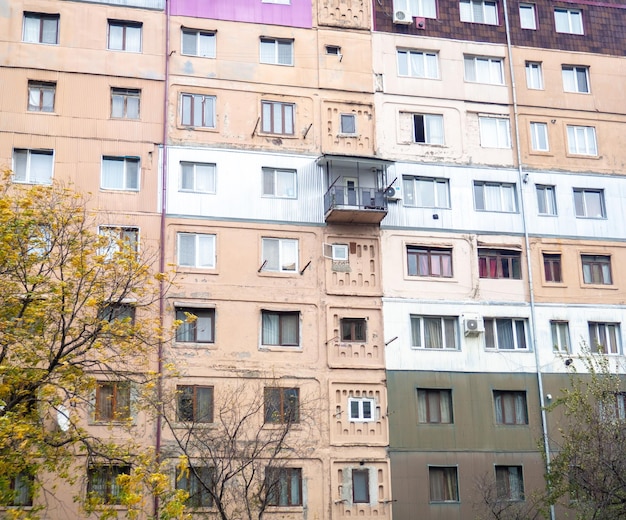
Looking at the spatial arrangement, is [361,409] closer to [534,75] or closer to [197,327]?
[197,327]

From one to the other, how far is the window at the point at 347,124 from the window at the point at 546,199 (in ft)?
28.2

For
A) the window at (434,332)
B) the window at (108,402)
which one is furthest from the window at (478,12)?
the window at (108,402)

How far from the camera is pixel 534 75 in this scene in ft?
139

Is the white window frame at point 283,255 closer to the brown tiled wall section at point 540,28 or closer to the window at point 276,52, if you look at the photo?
the window at point 276,52

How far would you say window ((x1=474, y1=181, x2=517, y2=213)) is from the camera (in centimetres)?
3978

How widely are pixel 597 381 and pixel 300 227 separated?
12.8m

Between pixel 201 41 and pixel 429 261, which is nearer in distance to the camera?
pixel 429 261

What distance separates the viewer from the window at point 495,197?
131ft

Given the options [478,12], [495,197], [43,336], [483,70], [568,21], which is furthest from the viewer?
[568,21]

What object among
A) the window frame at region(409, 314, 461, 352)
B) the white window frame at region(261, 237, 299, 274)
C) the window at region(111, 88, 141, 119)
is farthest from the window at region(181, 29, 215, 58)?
the window frame at region(409, 314, 461, 352)

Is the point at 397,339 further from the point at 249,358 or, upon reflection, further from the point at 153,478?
the point at 153,478

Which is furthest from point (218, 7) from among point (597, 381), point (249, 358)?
point (597, 381)

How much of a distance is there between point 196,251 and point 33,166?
6989mm

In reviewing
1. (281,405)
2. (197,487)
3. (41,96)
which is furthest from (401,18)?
(197,487)
